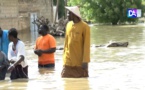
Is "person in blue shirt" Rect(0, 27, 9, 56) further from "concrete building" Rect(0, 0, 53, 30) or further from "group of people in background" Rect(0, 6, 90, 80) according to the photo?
"concrete building" Rect(0, 0, 53, 30)

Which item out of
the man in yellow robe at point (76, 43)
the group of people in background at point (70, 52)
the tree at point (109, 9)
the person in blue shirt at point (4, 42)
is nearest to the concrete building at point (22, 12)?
the tree at point (109, 9)

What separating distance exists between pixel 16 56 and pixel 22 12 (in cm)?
3654

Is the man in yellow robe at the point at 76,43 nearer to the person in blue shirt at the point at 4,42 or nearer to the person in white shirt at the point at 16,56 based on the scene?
the person in white shirt at the point at 16,56

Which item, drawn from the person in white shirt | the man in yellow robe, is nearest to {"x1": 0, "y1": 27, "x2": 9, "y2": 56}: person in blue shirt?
the person in white shirt

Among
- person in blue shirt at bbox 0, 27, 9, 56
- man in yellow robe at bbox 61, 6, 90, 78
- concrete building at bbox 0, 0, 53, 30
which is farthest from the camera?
concrete building at bbox 0, 0, 53, 30

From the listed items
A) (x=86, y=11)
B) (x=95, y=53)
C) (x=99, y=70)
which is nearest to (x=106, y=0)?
(x=86, y=11)

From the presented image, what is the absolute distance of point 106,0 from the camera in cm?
6506

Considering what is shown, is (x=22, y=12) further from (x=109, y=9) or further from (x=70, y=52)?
(x=70, y=52)

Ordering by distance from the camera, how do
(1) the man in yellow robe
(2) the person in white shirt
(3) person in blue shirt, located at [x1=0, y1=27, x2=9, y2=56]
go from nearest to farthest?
1. (1) the man in yellow robe
2. (2) the person in white shirt
3. (3) person in blue shirt, located at [x1=0, y1=27, x2=9, y2=56]

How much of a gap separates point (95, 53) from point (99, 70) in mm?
5991

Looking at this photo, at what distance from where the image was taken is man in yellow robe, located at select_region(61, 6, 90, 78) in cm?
875

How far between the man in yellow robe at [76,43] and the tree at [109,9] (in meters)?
55.2

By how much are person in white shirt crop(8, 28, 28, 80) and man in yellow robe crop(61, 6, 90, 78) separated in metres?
0.96

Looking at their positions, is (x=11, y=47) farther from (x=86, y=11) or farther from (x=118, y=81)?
(x=86, y=11)
